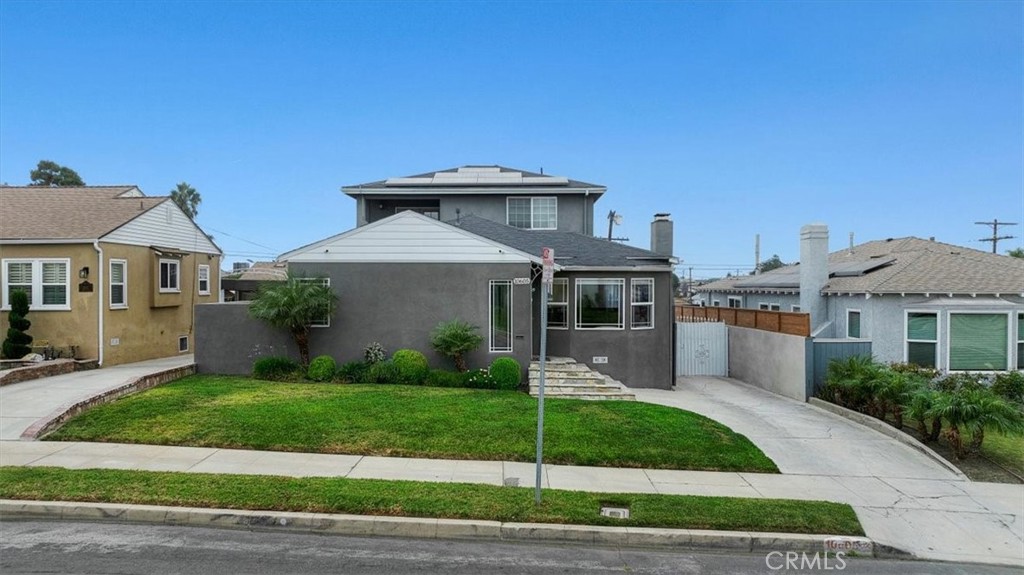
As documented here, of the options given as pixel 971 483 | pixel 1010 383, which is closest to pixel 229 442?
pixel 971 483

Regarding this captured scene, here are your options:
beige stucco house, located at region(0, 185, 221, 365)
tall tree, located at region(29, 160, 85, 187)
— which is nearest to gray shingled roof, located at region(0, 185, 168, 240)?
beige stucco house, located at region(0, 185, 221, 365)

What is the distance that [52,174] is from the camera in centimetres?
4416

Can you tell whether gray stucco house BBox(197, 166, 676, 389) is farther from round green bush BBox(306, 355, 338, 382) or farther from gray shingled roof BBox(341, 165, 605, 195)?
gray shingled roof BBox(341, 165, 605, 195)

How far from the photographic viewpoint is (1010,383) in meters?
11.3

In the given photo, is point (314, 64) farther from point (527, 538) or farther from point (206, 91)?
point (527, 538)

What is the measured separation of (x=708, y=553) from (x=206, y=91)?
24.2 m

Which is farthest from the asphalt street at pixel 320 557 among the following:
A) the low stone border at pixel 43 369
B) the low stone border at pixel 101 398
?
the low stone border at pixel 43 369

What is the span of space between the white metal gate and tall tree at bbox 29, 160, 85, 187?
52985 mm

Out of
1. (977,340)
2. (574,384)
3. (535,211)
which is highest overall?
(535,211)

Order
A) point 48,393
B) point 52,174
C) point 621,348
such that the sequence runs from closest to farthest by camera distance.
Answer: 1. point 48,393
2. point 621,348
3. point 52,174

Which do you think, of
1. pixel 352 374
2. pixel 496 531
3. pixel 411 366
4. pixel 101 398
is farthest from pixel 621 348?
pixel 101 398

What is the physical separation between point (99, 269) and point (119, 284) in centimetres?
105

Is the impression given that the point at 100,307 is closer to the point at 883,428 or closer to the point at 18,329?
the point at 18,329

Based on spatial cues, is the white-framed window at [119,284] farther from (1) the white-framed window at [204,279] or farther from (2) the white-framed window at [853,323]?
(2) the white-framed window at [853,323]
